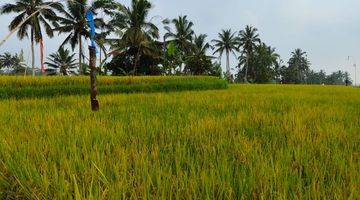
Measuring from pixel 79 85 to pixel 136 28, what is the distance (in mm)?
16921

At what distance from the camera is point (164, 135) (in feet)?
10.3

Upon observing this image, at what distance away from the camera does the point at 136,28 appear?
29.5 m

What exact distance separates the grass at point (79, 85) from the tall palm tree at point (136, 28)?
12216 millimetres

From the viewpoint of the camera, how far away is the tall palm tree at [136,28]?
29.3 m

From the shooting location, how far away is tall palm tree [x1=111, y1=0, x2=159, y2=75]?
29.3 m

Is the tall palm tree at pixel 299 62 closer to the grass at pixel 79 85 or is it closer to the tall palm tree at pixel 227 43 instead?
the tall palm tree at pixel 227 43

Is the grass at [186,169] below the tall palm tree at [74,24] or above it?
below

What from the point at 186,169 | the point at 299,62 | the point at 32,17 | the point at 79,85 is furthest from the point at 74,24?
the point at 299,62

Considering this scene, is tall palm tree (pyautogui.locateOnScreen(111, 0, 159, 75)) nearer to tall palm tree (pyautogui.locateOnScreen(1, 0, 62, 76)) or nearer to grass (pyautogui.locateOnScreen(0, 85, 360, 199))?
tall palm tree (pyautogui.locateOnScreen(1, 0, 62, 76))

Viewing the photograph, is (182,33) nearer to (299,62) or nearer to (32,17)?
(32,17)

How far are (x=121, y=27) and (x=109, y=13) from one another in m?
1.70

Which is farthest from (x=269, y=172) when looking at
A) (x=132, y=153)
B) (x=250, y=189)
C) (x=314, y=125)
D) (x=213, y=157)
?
(x=314, y=125)

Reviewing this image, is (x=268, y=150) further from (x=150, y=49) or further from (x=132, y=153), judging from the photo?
(x=150, y=49)

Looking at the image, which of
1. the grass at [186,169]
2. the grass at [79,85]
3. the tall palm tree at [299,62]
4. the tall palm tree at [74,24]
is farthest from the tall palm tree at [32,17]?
the tall palm tree at [299,62]
